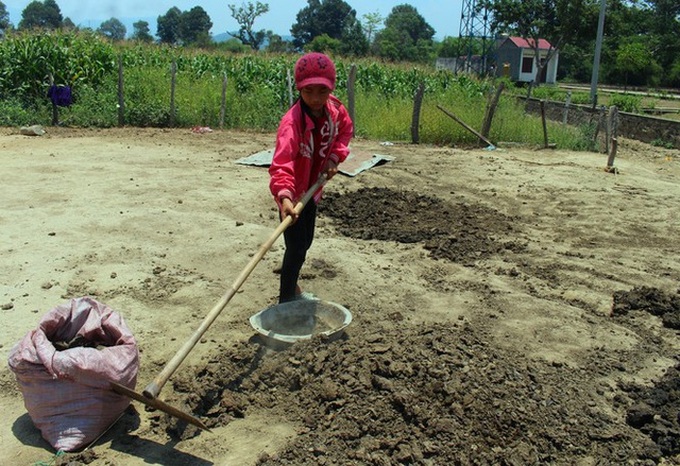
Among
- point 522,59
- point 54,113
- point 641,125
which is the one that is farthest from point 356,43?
point 54,113

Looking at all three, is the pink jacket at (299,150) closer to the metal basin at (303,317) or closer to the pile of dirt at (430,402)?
the metal basin at (303,317)

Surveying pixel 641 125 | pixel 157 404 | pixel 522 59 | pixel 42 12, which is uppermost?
pixel 42 12

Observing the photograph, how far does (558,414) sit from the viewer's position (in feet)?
10.1

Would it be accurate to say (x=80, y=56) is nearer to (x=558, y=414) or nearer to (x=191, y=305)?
(x=191, y=305)

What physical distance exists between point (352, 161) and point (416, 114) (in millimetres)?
3988

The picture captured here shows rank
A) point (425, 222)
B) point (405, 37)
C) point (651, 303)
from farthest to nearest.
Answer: point (405, 37)
point (425, 222)
point (651, 303)

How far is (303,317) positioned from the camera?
3.93 metres

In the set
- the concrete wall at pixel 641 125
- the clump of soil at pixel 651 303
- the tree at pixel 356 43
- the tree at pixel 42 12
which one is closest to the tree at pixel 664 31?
the tree at pixel 356 43

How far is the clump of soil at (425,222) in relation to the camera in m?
6.00

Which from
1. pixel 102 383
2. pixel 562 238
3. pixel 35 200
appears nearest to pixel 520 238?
pixel 562 238

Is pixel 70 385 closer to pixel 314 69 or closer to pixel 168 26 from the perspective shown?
pixel 314 69

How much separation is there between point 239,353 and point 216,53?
1773cm

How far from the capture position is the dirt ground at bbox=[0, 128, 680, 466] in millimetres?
2918

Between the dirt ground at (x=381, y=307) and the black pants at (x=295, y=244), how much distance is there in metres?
0.45
